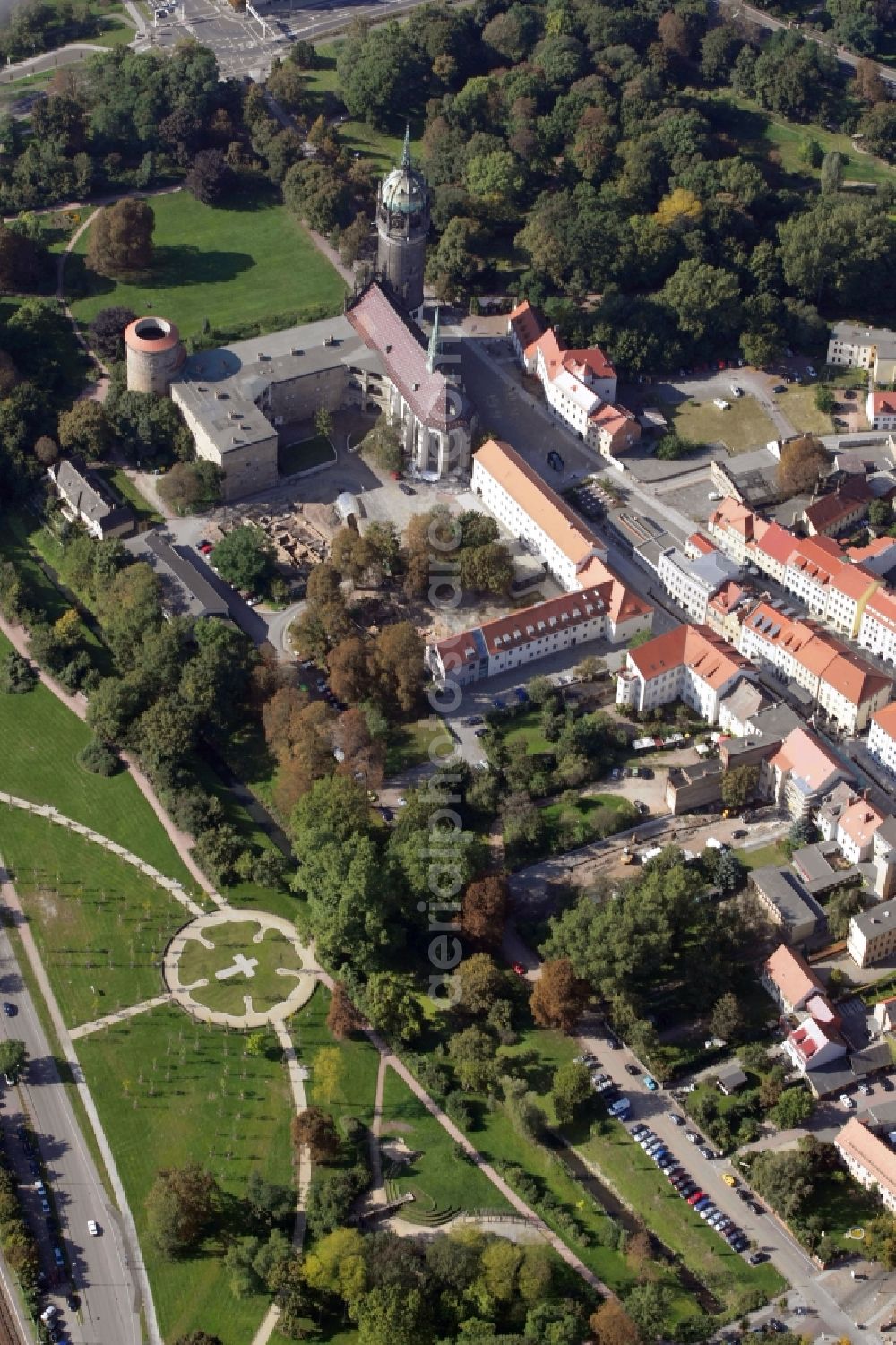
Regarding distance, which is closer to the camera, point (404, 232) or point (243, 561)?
point (243, 561)

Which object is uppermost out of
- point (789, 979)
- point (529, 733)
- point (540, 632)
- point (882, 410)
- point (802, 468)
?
point (882, 410)

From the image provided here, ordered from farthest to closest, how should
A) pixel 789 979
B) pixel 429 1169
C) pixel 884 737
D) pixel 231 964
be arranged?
pixel 884 737, pixel 231 964, pixel 789 979, pixel 429 1169

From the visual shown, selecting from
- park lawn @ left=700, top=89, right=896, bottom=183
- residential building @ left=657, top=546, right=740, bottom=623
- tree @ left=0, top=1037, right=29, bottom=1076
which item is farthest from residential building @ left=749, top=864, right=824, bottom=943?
park lawn @ left=700, top=89, right=896, bottom=183

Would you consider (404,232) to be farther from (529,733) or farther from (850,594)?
(850,594)

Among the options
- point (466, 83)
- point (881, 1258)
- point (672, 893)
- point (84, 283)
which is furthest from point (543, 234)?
point (881, 1258)

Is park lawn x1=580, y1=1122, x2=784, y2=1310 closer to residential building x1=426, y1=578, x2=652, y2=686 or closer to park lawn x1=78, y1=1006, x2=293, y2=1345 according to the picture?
park lawn x1=78, y1=1006, x2=293, y2=1345

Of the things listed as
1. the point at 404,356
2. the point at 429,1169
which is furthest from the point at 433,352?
the point at 429,1169
